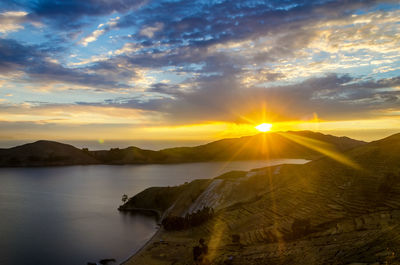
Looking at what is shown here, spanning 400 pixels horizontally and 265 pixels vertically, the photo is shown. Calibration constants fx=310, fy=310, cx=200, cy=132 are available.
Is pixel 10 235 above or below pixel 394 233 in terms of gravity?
below

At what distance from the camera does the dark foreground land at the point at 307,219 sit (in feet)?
103

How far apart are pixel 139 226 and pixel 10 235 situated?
26.4 metres

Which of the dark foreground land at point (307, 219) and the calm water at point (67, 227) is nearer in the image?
the dark foreground land at point (307, 219)

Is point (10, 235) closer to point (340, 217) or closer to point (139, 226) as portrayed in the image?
point (139, 226)

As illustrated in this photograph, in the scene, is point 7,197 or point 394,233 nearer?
point 394,233

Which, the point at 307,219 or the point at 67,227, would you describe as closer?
the point at 307,219

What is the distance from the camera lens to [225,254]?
38781 mm

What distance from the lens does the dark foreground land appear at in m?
31.2

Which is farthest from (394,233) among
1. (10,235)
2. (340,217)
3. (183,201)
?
(10,235)

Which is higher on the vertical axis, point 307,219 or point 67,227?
point 307,219

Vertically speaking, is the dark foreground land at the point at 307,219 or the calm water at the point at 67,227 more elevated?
the dark foreground land at the point at 307,219

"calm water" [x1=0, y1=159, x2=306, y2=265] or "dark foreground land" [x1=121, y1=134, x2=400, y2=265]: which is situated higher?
"dark foreground land" [x1=121, y1=134, x2=400, y2=265]

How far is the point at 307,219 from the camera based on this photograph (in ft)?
135

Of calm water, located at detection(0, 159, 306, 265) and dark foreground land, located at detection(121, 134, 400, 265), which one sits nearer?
dark foreground land, located at detection(121, 134, 400, 265)
